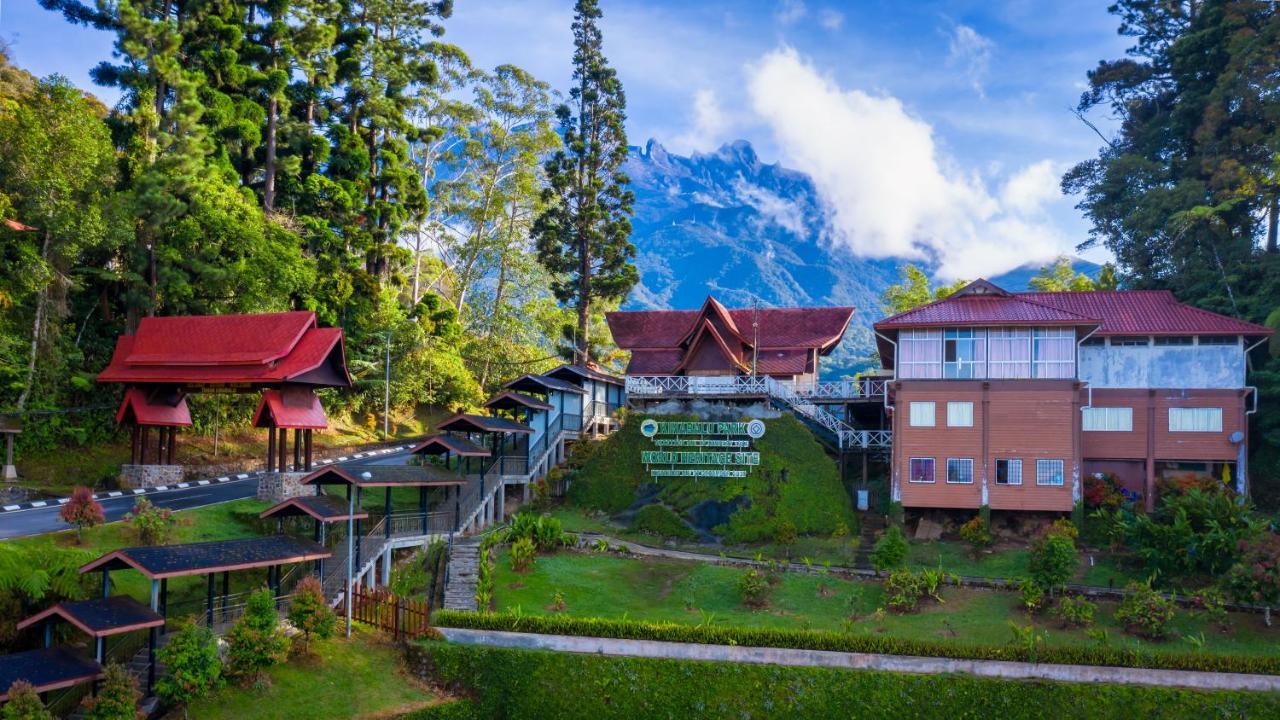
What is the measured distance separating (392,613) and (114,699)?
27.8ft

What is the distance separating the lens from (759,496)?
38062 millimetres

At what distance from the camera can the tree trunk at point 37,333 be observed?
120 feet

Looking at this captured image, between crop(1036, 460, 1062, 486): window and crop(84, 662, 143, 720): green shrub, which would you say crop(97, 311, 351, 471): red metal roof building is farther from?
crop(1036, 460, 1062, 486): window

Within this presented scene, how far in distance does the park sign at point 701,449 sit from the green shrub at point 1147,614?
1481 cm

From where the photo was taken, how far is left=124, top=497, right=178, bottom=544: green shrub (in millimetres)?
29297

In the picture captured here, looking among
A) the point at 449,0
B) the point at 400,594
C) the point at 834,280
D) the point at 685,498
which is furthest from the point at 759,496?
→ the point at 834,280

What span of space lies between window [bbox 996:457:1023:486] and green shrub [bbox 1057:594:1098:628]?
9103mm

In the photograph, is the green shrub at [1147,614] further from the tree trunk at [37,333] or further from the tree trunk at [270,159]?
the tree trunk at [270,159]

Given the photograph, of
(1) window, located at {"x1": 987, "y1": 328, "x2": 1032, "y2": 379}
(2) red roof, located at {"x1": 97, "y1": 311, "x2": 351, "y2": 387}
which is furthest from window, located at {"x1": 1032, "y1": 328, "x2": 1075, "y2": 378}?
(2) red roof, located at {"x1": 97, "y1": 311, "x2": 351, "y2": 387}

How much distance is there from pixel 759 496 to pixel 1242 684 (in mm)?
17354

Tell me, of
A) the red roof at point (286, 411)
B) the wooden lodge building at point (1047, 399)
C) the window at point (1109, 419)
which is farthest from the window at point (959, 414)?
the red roof at point (286, 411)

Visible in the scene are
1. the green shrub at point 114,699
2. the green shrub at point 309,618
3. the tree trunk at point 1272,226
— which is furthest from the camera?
the tree trunk at point 1272,226

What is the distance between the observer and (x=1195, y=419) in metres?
39.1

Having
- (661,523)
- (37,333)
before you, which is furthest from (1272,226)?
(37,333)
